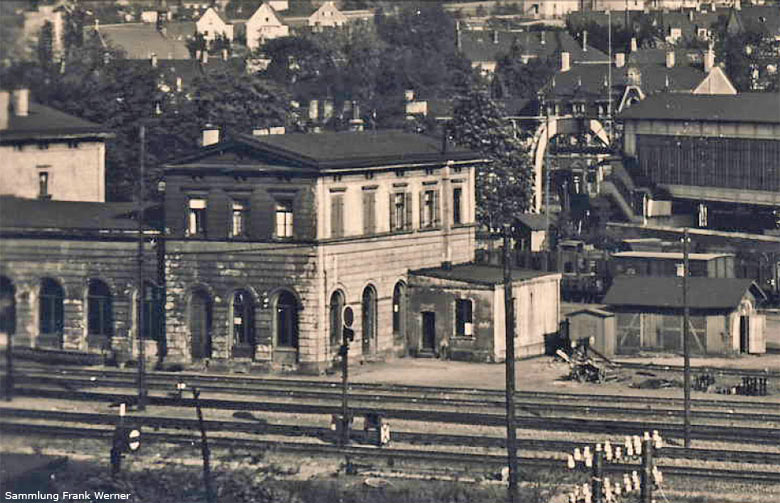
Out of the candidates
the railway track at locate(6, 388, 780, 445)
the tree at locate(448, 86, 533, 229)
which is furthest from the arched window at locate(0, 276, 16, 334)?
the tree at locate(448, 86, 533, 229)

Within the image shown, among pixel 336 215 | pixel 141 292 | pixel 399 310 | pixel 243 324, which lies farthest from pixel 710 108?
pixel 141 292

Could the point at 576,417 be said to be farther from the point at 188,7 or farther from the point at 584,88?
the point at 584,88

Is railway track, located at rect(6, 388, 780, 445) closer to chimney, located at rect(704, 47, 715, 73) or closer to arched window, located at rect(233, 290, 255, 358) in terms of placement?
arched window, located at rect(233, 290, 255, 358)

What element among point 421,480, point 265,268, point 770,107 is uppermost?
point 770,107

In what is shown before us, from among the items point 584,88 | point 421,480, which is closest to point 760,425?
point 421,480

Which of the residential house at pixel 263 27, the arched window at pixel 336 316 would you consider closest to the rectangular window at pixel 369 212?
the arched window at pixel 336 316

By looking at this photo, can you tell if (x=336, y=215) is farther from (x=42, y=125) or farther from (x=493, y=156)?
(x=493, y=156)
